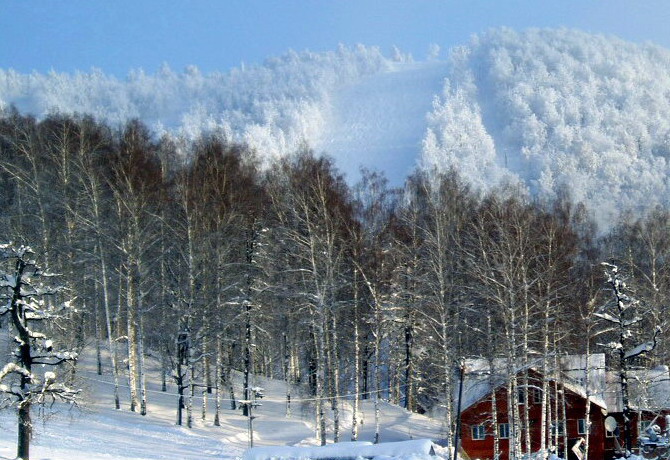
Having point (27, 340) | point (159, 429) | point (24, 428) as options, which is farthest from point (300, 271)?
point (24, 428)

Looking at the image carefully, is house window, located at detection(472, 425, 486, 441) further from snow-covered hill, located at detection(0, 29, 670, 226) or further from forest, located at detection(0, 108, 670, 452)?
snow-covered hill, located at detection(0, 29, 670, 226)

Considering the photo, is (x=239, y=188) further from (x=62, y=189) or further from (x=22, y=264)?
(x=22, y=264)

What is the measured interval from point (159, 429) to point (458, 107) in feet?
363

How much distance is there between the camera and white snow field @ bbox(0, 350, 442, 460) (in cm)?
2219

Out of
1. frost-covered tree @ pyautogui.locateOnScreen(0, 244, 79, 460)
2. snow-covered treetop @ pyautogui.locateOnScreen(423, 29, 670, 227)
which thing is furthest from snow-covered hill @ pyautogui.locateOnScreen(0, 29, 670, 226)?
frost-covered tree @ pyautogui.locateOnScreen(0, 244, 79, 460)

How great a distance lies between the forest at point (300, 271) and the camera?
25453 mm

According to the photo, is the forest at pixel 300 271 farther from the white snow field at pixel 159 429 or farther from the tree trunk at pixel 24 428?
the tree trunk at pixel 24 428

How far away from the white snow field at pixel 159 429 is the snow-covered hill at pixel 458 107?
6349cm

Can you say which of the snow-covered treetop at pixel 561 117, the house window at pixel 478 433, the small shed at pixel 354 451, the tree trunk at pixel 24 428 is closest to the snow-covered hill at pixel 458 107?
the snow-covered treetop at pixel 561 117

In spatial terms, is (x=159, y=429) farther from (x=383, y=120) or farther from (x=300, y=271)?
(x=383, y=120)

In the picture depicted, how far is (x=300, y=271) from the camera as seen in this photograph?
30859 millimetres

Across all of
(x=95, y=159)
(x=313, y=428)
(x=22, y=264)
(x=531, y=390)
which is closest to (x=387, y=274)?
(x=313, y=428)

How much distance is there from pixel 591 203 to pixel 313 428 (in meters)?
76.6

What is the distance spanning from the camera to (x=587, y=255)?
1650 inches
